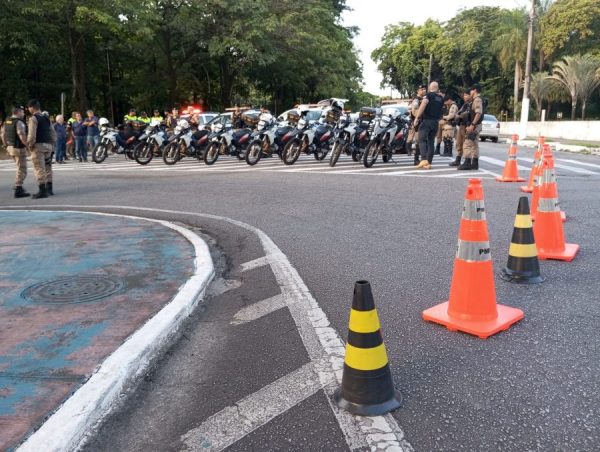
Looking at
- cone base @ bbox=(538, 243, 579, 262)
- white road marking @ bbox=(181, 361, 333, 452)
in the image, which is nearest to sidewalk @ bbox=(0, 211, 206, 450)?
white road marking @ bbox=(181, 361, 333, 452)

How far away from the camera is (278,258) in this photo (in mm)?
6012

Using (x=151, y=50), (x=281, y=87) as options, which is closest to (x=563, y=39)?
(x=281, y=87)

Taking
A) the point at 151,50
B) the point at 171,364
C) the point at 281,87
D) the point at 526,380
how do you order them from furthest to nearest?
the point at 281,87
the point at 151,50
the point at 171,364
the point at 526,380

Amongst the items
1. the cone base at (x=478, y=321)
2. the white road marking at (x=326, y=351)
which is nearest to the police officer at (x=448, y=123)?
the white road marking at (x=326, y=351)

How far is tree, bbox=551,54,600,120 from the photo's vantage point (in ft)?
155

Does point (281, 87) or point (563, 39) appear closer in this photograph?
point (281, 87)

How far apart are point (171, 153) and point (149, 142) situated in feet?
3.77

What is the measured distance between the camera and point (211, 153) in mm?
17875

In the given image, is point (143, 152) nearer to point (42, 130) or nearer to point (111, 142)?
point (111, 142)

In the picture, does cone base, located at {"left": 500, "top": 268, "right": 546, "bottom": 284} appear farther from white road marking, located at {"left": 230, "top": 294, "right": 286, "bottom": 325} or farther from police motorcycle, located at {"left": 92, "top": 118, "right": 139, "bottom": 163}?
police motorcycle, located at {"left": 92, "top": 118, "right": 139, "bottom": 163}

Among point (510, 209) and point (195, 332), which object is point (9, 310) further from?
point (510, 209)

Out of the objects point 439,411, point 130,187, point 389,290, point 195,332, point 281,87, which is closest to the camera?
point 439,411

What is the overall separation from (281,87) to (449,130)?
2991 centimetres

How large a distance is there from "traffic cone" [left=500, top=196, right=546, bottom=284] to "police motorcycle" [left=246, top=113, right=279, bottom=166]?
1230cm
